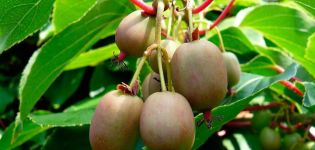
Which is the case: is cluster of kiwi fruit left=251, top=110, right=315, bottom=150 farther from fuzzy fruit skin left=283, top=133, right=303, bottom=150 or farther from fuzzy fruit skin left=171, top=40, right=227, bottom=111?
fuzzy fruit skin left=171, top=40, right=227, bottom=111

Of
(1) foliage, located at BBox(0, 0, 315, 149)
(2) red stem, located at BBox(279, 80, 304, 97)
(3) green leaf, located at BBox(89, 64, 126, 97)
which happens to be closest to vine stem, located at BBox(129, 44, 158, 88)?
(1) foliage, located at BBox(0, 0, 315, 149)

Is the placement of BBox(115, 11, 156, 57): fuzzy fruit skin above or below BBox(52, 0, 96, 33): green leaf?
above

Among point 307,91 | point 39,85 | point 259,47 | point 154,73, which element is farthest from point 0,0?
point 259,47

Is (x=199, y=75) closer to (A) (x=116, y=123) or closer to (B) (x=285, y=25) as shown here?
→ (A) (x=116, y=123)

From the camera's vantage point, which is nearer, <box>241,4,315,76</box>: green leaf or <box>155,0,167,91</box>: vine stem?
<box>155,0,167,91</box>: vine stem

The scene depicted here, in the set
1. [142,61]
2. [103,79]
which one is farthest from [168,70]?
[103,79]

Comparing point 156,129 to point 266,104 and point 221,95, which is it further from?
point 266,104

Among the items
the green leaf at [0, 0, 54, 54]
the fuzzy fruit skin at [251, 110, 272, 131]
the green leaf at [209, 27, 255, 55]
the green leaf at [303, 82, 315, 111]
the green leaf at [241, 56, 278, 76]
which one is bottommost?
the fuzzy fruit skin at [251, 110, 272, 131]
